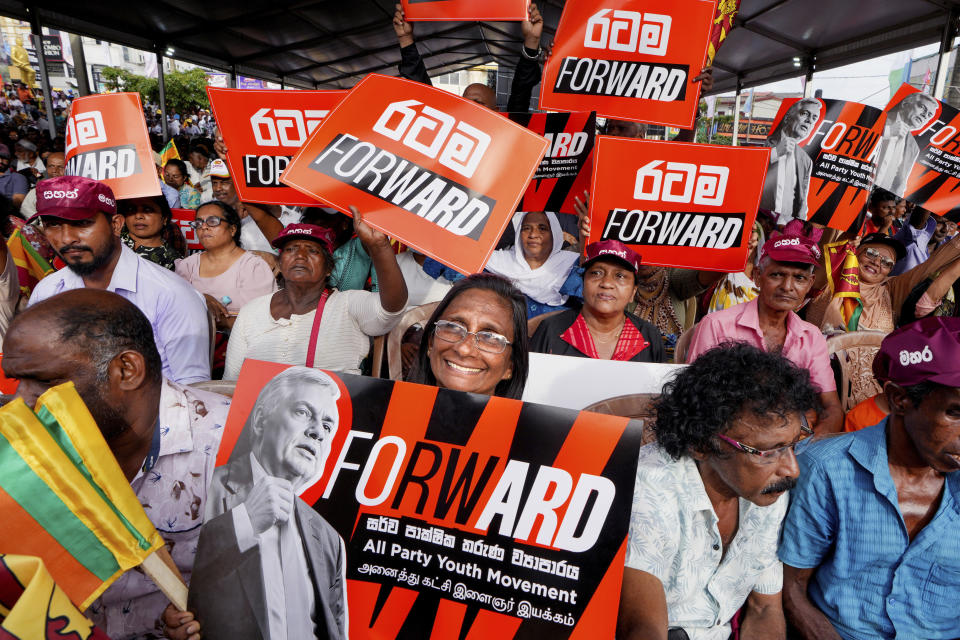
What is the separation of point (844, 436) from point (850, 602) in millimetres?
517

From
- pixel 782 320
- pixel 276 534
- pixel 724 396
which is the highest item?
pixel 782 320

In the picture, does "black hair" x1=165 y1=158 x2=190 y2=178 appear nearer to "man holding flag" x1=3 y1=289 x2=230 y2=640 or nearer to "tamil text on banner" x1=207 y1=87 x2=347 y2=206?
"tamil text on banner" x1=207 y1=87 x2=347 y2=206

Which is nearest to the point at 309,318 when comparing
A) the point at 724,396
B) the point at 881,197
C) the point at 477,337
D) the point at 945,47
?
the point at 477,337

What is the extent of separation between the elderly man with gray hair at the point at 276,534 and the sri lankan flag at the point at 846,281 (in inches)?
151

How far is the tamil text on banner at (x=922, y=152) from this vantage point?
13.4 ft

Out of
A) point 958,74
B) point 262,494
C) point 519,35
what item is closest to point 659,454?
point 262,494

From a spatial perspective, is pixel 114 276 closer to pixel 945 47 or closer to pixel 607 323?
pixel 607 323

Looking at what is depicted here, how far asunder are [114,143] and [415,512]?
3.69 metres

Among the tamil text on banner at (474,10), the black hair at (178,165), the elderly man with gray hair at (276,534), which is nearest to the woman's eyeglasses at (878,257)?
the tamil text on banner at (474,10)

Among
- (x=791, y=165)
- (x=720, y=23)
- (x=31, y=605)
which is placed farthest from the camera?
(x=720, y=23)

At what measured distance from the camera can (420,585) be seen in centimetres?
135

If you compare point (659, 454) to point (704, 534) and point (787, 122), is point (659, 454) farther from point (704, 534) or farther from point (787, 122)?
point (787, 122)

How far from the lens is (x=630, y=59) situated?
3766mm

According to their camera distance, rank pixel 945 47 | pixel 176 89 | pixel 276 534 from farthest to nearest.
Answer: pixel 176 89
pixel 945 47
pixel 276 534
